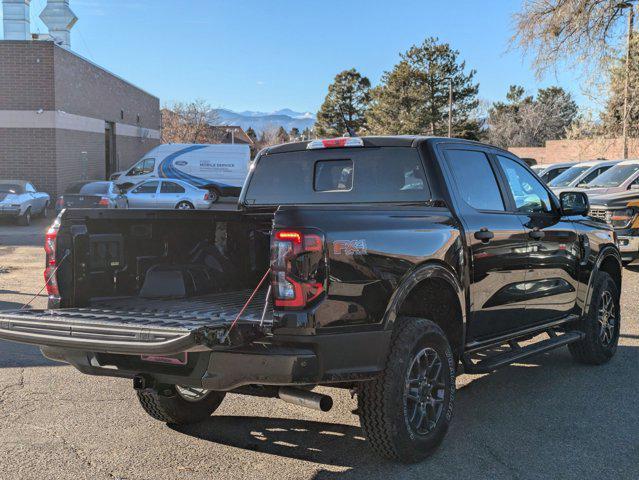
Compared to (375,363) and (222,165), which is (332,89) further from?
(375,363)

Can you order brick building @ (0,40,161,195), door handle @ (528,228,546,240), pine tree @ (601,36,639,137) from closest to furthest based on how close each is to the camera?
door handle @ (528,228,546,240) < brick building @ (0,40,161,195) < pine tree @ (601,36,639,137)

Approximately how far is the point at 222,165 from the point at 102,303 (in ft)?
96.9

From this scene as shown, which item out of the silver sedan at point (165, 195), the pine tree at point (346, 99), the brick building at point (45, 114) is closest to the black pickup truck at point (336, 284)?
the silver sedan at point (165, 195)

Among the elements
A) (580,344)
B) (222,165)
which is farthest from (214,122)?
(580,344)

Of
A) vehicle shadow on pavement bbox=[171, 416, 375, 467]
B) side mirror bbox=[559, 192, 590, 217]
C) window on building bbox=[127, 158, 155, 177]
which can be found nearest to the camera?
vehicle shadow on pavement bbox=[171, 416, 375, 467]

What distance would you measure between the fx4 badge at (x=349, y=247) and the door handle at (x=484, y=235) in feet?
4.39

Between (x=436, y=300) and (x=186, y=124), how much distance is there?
209 ft

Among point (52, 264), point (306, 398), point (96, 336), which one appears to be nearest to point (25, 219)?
point (52, 264)

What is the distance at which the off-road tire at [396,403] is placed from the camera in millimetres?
3744

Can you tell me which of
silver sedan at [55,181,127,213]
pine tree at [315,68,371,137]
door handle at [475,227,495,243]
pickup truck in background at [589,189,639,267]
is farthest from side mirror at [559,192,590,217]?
pine tree at [315,68,371,137]

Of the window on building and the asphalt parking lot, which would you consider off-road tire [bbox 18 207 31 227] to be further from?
the asphalt parking lot

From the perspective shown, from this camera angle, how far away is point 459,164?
4.86 m

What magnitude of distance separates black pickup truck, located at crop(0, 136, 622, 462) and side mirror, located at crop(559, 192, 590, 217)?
0.05ft

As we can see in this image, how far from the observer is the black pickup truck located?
341cm
